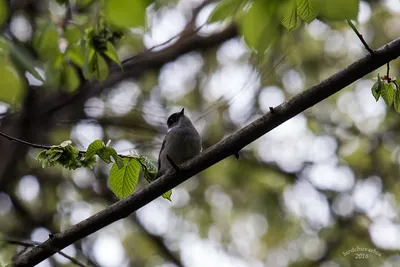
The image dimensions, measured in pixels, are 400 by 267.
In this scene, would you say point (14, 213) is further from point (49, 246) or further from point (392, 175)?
point (392, 175)

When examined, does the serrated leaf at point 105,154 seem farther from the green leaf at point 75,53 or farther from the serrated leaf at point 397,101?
the serrated leaf at point 397,101

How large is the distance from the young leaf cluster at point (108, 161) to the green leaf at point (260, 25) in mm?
1084

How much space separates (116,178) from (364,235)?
3.97 m

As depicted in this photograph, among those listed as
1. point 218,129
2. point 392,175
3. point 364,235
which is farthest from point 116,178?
point 392,175

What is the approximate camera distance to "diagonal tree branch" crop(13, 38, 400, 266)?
1.67m

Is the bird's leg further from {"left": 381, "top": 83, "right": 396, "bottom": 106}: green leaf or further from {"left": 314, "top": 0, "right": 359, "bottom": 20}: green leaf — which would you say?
{"left": 314, "top": 0, "right": 359, "bottom": 20}: green leaf

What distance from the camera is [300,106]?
69.2 inches

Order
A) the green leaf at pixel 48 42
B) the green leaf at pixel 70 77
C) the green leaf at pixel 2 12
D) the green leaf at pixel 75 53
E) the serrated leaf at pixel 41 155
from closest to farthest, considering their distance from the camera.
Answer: the green leaf at pixel 2 12
the serrated leaf at pixel 41 155
the green leaf at pixel 48 42
the green leaf at pixel 75 53
the green leaf at pixel 70 77

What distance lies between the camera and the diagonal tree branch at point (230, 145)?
1.67 m

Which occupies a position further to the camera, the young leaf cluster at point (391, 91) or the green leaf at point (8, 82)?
the young leaf cluster at point (391, 91)

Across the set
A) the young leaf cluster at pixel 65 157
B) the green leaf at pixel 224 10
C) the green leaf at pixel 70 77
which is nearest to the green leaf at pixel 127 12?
the green leaf at pixel 224 10

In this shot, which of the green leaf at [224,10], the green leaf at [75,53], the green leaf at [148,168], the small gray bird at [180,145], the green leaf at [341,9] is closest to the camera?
the green leaf at [341,9]

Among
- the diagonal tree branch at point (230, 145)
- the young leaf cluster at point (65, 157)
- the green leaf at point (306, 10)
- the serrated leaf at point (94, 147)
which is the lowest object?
the diagonal tree branch at point (230, 145)

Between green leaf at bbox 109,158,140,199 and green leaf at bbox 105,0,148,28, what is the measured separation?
1.15 meters
